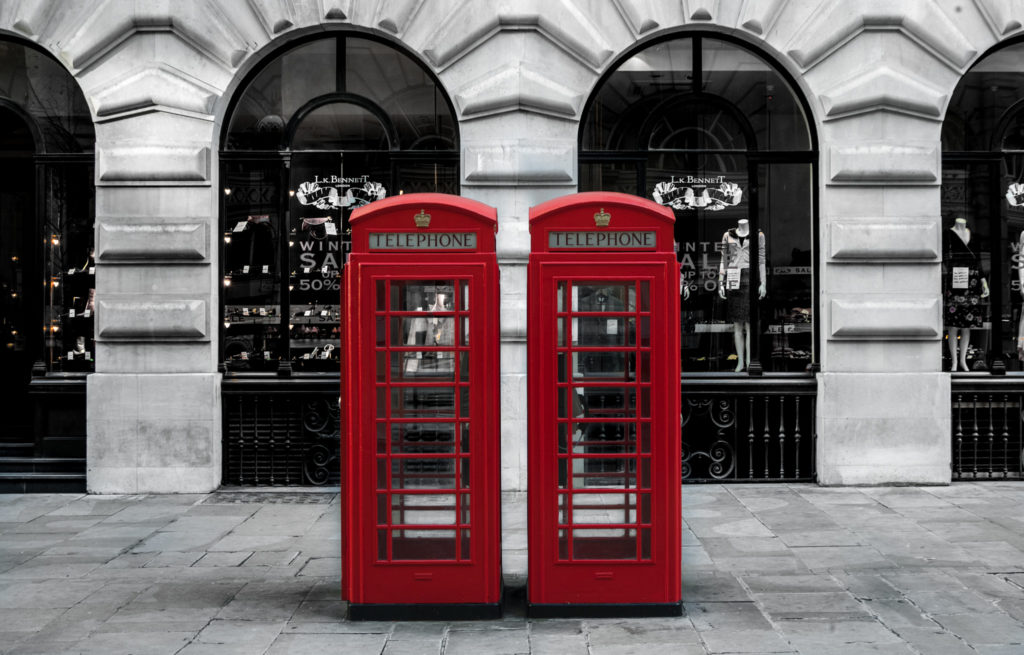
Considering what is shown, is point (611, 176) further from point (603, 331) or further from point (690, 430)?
point (603, 331)

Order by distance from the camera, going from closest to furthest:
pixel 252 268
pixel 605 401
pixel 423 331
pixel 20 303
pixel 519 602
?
pixel 423 331 < pixel 605 401 < pixel 519 602 < pixel 252 268 < pixel 20 303

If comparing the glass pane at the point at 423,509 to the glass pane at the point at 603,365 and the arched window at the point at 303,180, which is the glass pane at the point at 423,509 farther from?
the arched window at the point at 303,180

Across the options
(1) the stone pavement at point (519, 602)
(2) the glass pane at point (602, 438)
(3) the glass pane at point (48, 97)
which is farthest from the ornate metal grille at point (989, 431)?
(3) the glass pane at point (48, 97)

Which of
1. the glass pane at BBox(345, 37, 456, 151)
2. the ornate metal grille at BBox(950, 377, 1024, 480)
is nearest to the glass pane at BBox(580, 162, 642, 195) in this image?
the glass pane at BBox(345, 37, 456, 151)

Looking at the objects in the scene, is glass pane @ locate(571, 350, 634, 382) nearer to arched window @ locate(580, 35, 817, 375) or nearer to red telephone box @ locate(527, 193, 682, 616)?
red telephone box @ locate(527, 193, 682, 616)

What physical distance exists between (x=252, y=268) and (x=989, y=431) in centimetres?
809

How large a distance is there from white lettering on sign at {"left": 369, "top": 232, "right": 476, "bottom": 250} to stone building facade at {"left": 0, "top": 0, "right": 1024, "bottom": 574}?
4.28m

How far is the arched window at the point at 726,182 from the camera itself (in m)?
10.5

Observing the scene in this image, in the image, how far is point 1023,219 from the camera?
10.7 metres

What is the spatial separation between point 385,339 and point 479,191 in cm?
466

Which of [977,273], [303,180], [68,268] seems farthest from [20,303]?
[977,273]

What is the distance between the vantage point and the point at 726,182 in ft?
34.8

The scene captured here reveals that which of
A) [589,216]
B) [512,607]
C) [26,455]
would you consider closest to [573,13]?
[589,216]

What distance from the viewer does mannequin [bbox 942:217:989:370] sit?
34.9 ft
